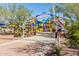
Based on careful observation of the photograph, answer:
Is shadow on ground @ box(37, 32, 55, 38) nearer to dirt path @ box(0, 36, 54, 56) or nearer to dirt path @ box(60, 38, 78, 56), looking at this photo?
dirt path @ box(0, 36, 54, 56)

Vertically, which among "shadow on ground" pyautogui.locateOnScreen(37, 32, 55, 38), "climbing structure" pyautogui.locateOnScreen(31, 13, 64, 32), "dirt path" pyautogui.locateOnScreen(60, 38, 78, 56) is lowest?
"dirt path" pyautogui.locateOnScreen(60, 38, 78, 56)

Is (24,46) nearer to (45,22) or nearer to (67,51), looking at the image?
(45,22)

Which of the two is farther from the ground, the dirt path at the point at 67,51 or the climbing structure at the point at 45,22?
the climbing structure at the point at 45,22

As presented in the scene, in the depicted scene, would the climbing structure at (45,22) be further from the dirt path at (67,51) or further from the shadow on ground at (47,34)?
the dirt path at (67,51)

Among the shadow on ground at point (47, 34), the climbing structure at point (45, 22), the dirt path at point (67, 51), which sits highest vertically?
the climbing structure at point (45, 22)

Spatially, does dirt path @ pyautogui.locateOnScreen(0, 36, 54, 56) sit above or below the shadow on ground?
below

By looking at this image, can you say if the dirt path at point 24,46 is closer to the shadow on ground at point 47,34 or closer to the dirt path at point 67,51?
the shadow on ground at point 47,34

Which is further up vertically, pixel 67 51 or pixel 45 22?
pixel 45 22

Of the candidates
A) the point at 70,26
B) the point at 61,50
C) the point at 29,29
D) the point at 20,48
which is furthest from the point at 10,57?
the point at 70,26

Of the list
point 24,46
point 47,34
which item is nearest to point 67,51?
point 47,34

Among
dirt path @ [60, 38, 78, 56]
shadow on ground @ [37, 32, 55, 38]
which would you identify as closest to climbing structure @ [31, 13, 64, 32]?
shadow on ground @ [37, 32, 55, 38]

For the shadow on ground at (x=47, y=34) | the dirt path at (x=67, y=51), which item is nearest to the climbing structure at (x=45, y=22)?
the shadow on ground at (x=47, y=34)

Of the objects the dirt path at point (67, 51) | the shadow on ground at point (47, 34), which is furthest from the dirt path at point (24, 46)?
the dirt path at point (67, 51)

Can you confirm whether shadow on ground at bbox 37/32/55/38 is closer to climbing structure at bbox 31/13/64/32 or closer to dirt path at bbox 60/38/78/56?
climbing structure at bbox 31/13/64/32
